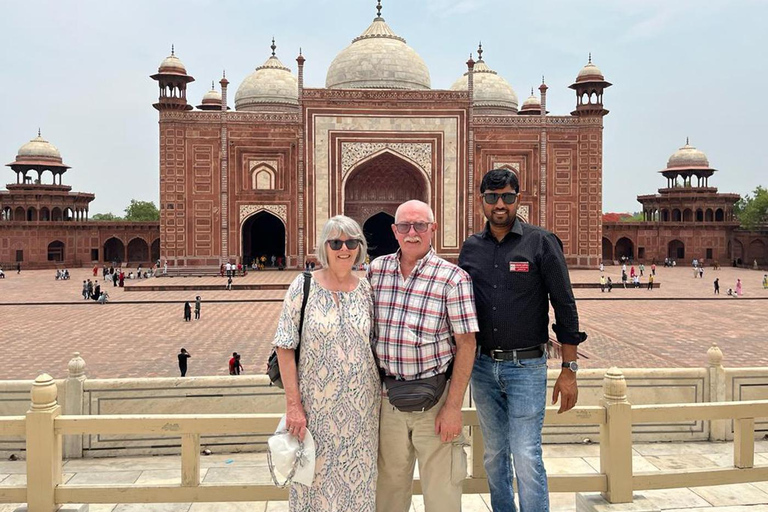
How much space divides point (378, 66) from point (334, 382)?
2531 centimetres

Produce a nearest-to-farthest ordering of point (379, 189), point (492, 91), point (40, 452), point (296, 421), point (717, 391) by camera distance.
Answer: point (296, 421)
point (40, 452)
point (717, 391)
point (379, 189)
point (492, 91)

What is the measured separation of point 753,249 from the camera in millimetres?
32219

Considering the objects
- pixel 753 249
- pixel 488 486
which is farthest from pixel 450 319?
pixel 753 249

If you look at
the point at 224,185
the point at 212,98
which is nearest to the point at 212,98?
the point at 212,98

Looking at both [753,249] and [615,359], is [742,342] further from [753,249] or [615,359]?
[753,249]

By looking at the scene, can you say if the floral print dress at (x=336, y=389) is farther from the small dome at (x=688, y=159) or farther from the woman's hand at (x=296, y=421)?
the small dome at (x=688, y=159)

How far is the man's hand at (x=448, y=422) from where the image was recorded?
2.32m

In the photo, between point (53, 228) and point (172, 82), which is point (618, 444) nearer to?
point (172, 82)

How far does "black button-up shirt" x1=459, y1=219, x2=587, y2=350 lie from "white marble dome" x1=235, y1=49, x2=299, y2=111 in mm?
28705

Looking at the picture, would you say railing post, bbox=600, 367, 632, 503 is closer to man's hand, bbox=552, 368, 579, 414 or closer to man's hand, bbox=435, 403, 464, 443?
man's hand, bbox=552, 368, 579, 414

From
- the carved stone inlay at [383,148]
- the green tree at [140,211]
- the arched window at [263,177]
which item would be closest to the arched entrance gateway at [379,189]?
the carved stone inlay at [383,148]

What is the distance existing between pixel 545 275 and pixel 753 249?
35395 mm

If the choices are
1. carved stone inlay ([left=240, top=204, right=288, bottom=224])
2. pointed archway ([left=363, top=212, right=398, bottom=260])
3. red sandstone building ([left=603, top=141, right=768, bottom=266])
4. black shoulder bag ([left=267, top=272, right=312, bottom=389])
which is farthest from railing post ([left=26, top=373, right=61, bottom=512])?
red sandstone building ([left=603, top=141, right=768, bottom=266])

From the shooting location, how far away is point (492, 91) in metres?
31.2
